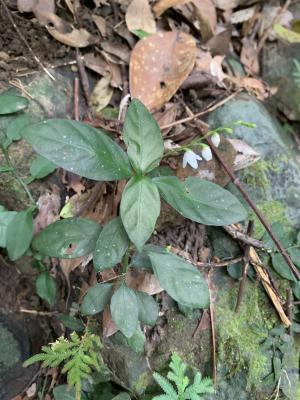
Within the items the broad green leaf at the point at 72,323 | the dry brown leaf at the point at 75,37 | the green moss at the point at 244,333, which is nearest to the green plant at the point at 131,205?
the broad green leaf at the point at 72,323

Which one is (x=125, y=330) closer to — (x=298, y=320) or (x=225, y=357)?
(x=225, y=357)

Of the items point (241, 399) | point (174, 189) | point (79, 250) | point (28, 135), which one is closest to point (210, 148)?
point (174, 189)

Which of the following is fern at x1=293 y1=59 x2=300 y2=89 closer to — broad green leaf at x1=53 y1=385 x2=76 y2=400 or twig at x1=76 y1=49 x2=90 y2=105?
→ twig at x1=76 y1=49 x2=90 y2=105

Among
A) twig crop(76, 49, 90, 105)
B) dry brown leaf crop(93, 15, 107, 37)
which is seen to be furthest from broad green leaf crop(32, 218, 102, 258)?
dry brown leaf crop(93, 15, 107, 37)

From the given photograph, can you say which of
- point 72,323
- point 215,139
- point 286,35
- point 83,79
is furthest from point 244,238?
point 286,35

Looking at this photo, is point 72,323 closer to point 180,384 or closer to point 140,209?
point 180,384
